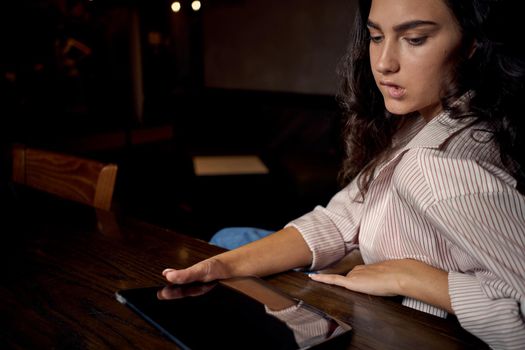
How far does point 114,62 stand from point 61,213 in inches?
198

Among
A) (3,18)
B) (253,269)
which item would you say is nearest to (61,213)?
(253,269)

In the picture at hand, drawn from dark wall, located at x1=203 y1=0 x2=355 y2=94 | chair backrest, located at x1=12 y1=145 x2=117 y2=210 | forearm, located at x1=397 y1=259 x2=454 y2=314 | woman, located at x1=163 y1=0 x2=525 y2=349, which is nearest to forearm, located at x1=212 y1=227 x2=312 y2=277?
woman, located at x1=163 y1=0 x2=525 y2=349

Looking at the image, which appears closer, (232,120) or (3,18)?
(3,18)

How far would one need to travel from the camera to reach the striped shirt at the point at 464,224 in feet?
2.60

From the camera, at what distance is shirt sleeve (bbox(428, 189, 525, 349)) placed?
0.77 m

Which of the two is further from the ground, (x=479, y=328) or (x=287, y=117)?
(x=479, y=328)

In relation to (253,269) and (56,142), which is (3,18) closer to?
(56,142)

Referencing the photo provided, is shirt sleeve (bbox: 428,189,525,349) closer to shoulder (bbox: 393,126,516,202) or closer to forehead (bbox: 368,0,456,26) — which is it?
shoulder (bbox: 393,126,516,202)

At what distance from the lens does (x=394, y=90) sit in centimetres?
108

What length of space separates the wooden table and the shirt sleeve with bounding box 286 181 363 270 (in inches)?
7.4

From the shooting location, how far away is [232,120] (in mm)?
5598

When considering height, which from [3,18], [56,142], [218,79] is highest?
[3,18]

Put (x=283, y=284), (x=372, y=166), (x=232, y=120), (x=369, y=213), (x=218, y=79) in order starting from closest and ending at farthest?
(x=283, y=284) → (x=369, y=213) → (x=372, y=166) → (x=232, y=120) → (x=218, y=79)

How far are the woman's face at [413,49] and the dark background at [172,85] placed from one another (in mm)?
2781
